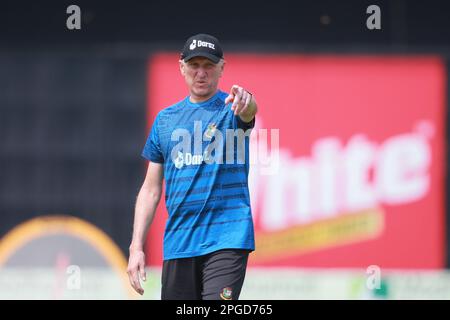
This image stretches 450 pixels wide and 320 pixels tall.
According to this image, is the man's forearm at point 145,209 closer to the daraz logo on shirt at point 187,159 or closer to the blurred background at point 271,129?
the daraz logo on shirt at point 187,159

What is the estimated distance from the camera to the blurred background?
31.6 ft

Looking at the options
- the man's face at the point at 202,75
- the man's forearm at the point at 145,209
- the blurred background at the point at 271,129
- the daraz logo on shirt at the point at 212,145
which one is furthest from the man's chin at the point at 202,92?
the blurred background at the point at 271,129

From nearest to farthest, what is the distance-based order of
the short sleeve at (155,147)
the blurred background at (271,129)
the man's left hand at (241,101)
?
the man's left hand at (241,101) → the short sleeve at (155,147) → the blurred background at (271,129)

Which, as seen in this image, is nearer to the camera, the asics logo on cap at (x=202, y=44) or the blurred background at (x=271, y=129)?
the asics logo on cap at (x=202, y=44)

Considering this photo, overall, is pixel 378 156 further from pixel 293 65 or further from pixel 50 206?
pixel 50 206

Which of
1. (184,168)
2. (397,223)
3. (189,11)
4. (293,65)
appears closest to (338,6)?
(293,65)

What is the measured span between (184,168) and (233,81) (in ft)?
14.4

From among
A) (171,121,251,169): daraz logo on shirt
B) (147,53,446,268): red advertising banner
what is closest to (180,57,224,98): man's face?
(171,121,251,169): daraz logo on shirt

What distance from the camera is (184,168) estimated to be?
537cm

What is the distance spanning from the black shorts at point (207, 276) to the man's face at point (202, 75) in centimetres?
80

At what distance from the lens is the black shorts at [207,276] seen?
5.20 meters

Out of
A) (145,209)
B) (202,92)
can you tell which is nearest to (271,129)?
(145,209)

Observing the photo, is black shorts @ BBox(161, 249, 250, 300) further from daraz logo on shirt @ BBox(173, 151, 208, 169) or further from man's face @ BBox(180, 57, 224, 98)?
man's face @ BBox(180, 57, 224, 98)

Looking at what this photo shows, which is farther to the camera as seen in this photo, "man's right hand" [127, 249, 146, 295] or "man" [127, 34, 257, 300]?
"man's right hand" [127, 249, 146, 295]
